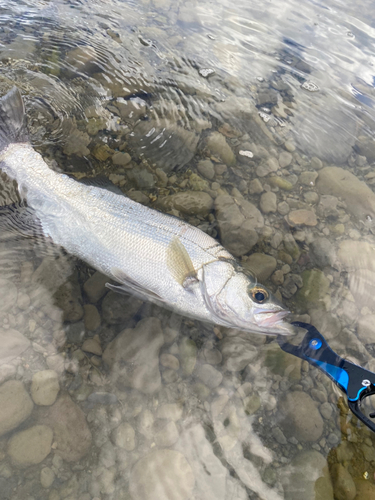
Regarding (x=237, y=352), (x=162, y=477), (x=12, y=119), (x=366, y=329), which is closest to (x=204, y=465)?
(x=162, y=477)

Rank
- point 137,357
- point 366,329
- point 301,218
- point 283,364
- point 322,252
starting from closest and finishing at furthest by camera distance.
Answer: point 137,357
point 283,364
point 366,329
point 322,252
point 301,218

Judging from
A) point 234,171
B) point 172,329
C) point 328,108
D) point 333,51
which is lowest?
point 172,329

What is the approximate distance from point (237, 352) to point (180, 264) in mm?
1004

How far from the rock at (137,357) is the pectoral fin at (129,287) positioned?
30cm

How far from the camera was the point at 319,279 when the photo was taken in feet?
11.2

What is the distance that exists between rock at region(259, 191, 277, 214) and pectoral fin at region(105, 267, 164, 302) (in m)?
1.81

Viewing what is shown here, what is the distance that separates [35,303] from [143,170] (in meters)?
1.88

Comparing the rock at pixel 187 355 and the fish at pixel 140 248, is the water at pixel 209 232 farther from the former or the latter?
the fish at pixel 140 248

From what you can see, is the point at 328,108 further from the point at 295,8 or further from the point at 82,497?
the point at 82,497

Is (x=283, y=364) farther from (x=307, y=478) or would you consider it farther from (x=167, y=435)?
(x=167, y=435)

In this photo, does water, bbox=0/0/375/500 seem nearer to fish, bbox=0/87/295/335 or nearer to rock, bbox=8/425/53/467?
rock, bbox=8/425/53/467

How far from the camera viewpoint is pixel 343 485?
2.40 metres

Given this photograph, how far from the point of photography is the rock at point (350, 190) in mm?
3967

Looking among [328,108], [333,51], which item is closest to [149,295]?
[328,108]
